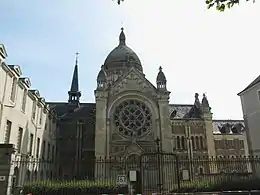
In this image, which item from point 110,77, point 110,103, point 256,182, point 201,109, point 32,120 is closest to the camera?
point 256,182

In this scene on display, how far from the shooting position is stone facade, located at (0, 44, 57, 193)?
18.4m

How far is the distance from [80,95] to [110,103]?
57.8ft

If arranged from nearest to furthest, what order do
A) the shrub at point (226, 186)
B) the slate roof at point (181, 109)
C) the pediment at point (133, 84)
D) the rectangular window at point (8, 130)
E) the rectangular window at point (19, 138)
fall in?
the shrub at point (226, 186) < the rectangular window at point (8, 130) < the rectangular window at point (19, 138) < the pediment at point (133, 84) < the slate roof at point (181, 109)

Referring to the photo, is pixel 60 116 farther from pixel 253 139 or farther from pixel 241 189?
pixel 241 189

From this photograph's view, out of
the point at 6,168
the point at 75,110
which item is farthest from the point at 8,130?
the point at 75,110

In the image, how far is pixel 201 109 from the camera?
40188 millimetres

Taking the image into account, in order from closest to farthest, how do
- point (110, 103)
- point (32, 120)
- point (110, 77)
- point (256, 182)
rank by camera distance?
point (256, 182) < point (32, 120) < point (110, 103) < point (110, 77)

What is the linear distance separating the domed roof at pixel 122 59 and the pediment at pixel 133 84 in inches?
320

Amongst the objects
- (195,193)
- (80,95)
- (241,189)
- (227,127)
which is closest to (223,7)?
(195,193)

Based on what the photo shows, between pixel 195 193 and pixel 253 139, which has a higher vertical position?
pixel 253 139

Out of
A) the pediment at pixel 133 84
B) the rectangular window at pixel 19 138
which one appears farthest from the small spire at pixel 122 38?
the rectangular window at pixel 19 138

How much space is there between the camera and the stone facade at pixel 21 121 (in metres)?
18.4

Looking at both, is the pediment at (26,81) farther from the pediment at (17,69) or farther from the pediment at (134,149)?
the pediment at (134,149)

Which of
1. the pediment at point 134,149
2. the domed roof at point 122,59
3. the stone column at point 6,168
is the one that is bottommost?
the stone column at point 6,168
